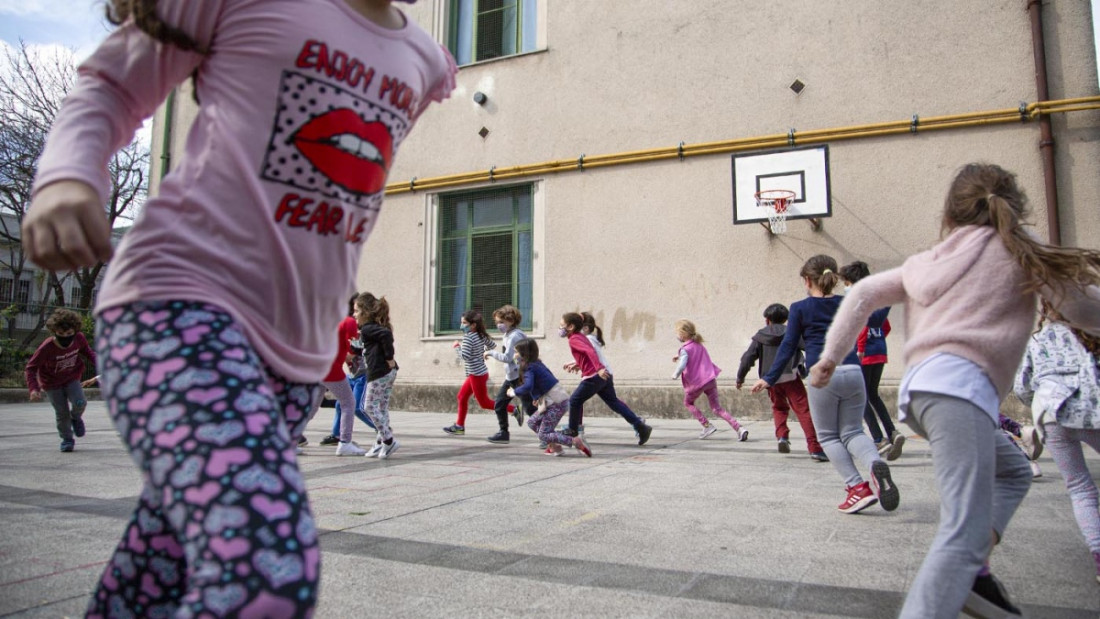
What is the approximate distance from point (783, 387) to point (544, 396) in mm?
2308

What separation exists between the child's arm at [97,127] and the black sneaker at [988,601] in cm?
257

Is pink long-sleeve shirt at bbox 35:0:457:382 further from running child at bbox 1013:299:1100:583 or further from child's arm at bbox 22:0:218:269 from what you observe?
running child at bbox 1013:299:1100:583

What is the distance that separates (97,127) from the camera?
1.37m

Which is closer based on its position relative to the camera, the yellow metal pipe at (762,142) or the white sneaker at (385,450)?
the white sneaker at (385,450)

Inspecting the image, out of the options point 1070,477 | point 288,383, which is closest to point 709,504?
point 1070,477

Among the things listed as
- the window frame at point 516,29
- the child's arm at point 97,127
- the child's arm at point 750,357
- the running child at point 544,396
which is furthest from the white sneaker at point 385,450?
the window frame at point 516,29

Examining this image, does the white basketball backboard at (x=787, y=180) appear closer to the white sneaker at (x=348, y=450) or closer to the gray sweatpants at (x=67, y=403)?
the white sneaker at (x=348, y=450)

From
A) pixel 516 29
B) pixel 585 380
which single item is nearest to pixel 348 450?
pixel 585 380

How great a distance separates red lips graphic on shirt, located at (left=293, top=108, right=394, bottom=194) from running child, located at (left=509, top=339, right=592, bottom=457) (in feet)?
19.2

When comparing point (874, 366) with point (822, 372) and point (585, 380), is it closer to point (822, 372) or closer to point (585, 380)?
point (585, 380)

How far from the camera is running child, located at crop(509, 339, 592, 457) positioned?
24.0ft

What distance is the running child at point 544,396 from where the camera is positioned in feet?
24.0

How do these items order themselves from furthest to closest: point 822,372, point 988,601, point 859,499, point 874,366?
point 874,366
point 859,499
point 822,372
point 988,601

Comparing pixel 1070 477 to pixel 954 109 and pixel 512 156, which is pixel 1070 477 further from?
pixel 512 156
